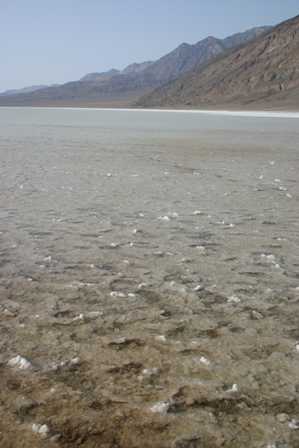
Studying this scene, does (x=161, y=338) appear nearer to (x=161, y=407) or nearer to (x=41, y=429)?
(x=161, y=407)

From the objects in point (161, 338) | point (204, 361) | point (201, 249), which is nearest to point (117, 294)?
point (161, 338)

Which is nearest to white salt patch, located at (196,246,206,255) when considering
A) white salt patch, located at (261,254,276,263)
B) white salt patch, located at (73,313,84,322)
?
white salt patch, located at (261,254,276,263)

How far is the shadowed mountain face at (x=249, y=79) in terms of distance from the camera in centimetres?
11138

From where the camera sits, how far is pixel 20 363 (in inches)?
136

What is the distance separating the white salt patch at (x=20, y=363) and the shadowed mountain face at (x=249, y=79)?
97008 millimetres

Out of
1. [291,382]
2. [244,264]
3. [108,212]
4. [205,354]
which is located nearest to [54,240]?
[108,212]

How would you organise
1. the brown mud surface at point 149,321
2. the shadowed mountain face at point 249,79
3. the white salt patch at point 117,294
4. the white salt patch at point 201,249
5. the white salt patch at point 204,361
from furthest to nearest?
the shadowed mountain face at point 249,79
the white salt patch at point 201,249
the white salt patch at point 117,294
the white salt patch at point 204,361
the brown mud surface at point 149,321

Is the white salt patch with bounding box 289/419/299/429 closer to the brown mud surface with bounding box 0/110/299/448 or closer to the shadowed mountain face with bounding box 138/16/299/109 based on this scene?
the brown mud surface with bounding box 0/110/299/448

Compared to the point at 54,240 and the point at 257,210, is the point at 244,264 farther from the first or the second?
the point at 257,210

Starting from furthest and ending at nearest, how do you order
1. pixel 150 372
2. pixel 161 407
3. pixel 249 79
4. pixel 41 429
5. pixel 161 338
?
1. pixel 249 79
2. pixel 161 338
3. pixel 150 372
4. pixel 161 407
5. pixel 41 429

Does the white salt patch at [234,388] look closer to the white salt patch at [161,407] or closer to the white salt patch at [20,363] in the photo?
the white salt patch at [161,407]

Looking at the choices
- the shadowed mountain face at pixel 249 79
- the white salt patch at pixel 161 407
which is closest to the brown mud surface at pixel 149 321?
the white salt patch at pixel 161 407

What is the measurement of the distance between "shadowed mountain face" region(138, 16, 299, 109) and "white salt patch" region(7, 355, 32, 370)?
9701 centimetres

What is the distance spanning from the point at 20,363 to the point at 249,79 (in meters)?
128
